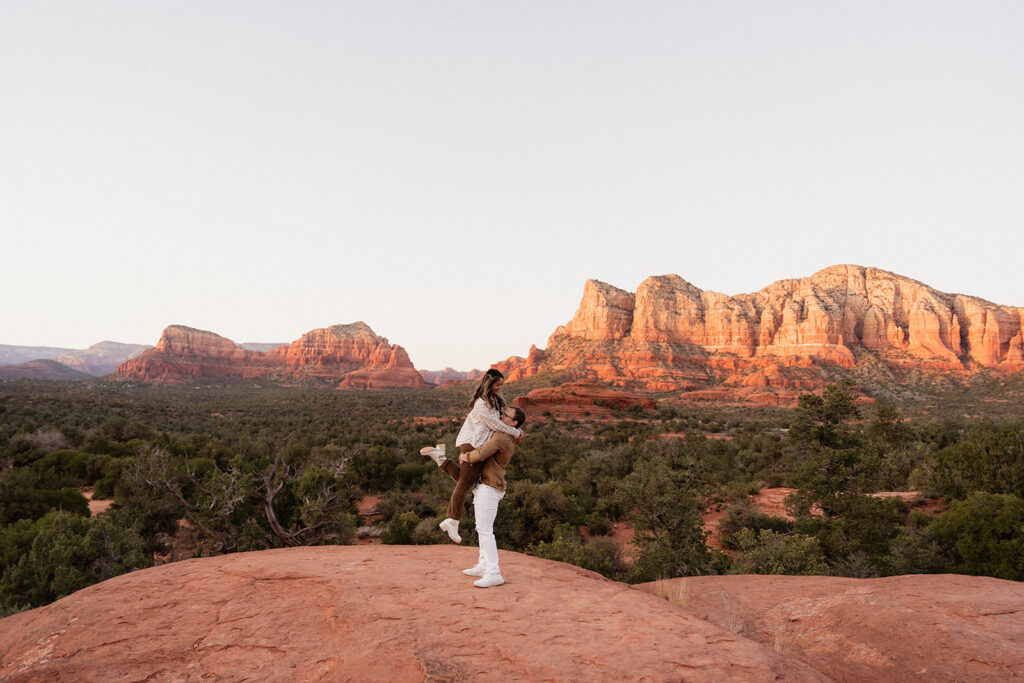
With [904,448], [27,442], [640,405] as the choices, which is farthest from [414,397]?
[904,448]

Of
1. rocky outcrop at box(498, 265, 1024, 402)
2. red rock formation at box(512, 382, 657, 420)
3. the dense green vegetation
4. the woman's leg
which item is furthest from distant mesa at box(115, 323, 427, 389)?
the woman's leg

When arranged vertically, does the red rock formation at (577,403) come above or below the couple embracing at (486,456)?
below

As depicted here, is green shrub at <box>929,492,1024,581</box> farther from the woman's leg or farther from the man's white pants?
the woman's leg

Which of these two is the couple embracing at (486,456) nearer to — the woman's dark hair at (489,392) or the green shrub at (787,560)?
the woman's dark hair at (489,392)

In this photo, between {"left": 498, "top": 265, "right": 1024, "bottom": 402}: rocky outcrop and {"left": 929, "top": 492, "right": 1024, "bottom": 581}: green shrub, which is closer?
{"left": 929, "top": 492, "right": 1024, "bottom": 581}: green shrub

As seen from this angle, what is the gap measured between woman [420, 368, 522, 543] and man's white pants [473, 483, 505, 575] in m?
0.20

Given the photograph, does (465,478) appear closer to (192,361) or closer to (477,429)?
(477,429)

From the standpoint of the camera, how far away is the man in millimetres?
5080

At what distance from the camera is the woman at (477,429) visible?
519cm

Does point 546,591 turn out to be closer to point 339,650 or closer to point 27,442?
point 339,650

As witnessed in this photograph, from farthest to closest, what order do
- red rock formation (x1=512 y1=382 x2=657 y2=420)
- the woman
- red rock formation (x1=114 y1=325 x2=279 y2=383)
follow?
red rock formation (x1=114 y1=325 x2=279 y2=383) → red rock formation (x1=512 y1=382 x2=657 y2=420) → the woman

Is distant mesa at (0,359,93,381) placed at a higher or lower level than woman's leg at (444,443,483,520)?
lower

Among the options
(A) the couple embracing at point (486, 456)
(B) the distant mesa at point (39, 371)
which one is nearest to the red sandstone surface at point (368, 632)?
(A) the couple embracing at point (486, 456)

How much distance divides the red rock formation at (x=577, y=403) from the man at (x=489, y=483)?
52.1 metres
